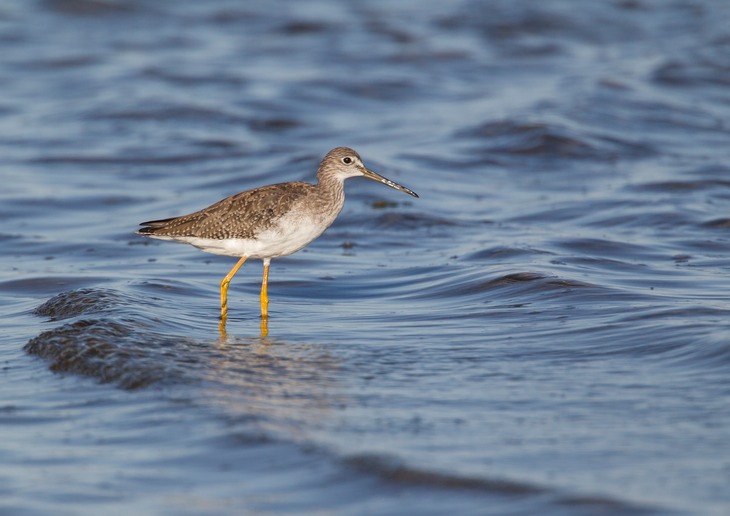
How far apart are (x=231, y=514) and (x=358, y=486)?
72 cm

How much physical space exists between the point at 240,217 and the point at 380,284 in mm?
1902

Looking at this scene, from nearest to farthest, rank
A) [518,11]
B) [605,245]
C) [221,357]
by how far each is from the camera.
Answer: [221,357]
[605,245]
[518,11]

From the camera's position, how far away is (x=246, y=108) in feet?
68.1

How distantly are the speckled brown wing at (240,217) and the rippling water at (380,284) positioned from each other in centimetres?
76

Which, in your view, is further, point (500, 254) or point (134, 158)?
point (134, 158)

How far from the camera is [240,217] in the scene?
32.2 feet

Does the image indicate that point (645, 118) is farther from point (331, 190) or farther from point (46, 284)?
point (46, 284)

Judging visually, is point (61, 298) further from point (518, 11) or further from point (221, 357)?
point (518, 11)

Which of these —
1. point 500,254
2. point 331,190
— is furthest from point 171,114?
point 331,190

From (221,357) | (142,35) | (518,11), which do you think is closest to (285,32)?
(142,35)

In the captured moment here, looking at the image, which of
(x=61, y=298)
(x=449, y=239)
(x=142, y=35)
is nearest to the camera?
(x=61, y=298)

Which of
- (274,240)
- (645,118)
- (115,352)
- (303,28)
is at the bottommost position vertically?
(115,352)

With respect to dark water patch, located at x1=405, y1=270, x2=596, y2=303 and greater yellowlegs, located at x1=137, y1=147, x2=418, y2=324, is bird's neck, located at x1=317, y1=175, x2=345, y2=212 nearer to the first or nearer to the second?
greater yellowlegs, located at x1=137, y1=147, x2=418, y2=324

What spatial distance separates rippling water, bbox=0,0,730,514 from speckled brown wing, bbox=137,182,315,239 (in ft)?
2.49
